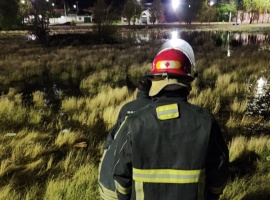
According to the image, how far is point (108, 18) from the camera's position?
27.6m

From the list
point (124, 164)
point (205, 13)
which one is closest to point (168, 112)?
point (124, 164)

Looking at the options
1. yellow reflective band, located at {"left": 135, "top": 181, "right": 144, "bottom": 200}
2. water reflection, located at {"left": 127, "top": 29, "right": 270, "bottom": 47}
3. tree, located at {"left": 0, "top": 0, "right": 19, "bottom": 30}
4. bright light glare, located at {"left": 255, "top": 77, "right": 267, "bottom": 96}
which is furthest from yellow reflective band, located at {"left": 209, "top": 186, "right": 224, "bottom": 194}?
tree, located at {"left": 0, "top": 0, "right": 19, "bottom": 30}

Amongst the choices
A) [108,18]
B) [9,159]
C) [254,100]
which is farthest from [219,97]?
[108,18]

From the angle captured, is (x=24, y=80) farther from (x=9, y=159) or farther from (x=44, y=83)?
(x=9, y=159)

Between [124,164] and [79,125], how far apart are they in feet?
17.3

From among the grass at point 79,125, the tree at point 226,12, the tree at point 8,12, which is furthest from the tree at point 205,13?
the grass at point 79,125

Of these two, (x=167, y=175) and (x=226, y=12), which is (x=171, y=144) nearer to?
(x=167, y=175)

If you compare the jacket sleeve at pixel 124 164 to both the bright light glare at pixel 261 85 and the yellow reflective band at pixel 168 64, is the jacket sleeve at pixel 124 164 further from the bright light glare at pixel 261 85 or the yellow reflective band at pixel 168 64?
the bright light glare at pixel 261 85

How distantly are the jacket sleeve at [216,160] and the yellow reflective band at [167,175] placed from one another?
148 mm

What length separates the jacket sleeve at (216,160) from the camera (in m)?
1.85

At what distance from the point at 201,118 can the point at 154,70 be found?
0.43 m

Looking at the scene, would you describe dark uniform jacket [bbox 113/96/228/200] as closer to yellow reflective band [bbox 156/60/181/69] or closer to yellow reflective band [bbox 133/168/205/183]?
yellow reflective band [bbox 133/168/205/183]

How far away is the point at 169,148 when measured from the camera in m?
1.78

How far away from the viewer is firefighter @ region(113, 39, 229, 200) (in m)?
1.76
